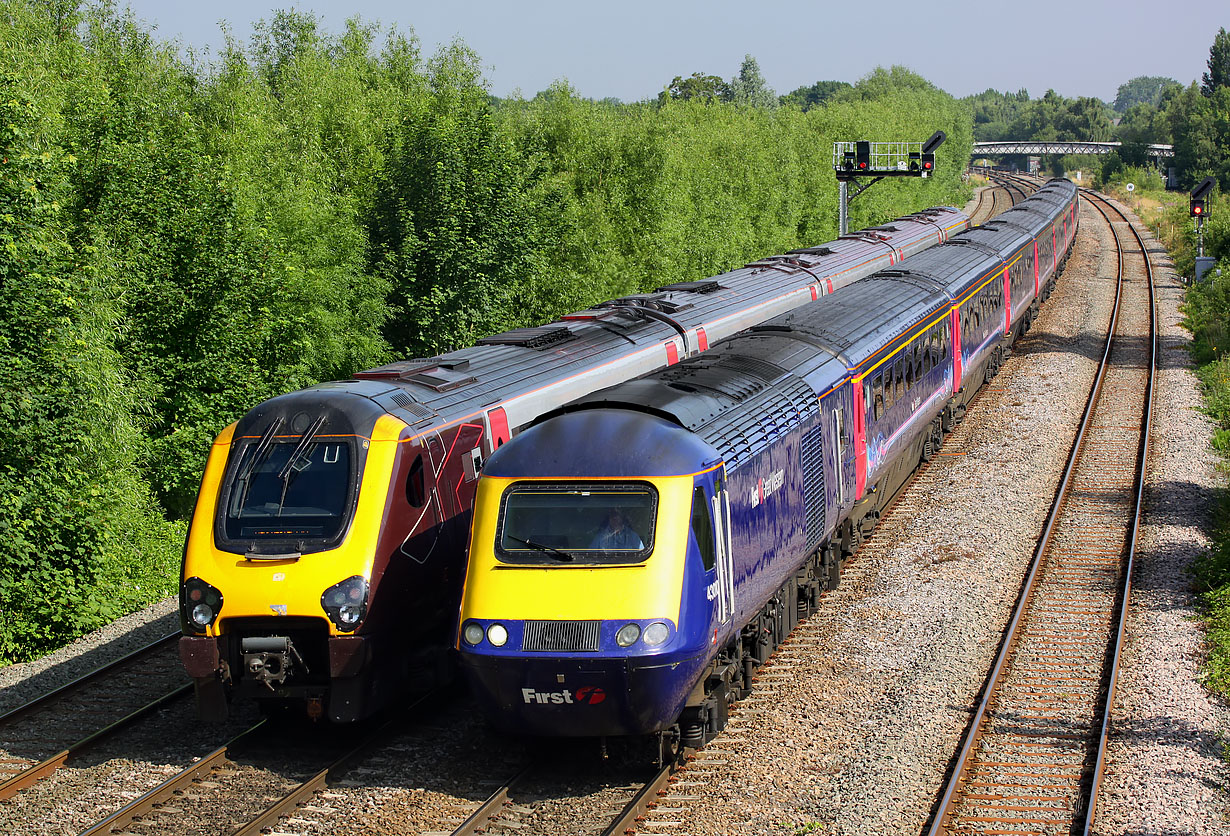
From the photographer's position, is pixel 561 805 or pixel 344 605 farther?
pixel 344 605

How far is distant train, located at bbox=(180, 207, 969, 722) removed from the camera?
35.0ft

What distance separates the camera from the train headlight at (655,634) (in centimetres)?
941

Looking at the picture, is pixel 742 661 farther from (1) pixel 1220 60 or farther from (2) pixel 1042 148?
(2) pixel 1042 148

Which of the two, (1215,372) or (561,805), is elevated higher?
(1215,372)

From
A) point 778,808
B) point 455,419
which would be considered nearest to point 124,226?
point 455,419

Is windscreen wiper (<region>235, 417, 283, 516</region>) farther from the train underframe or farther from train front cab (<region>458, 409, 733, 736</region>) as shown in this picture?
train front cab (<region>458, 409, 733, 736</region>)

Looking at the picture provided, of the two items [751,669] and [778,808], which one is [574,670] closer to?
[778,808]

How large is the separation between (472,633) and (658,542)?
1735 mm

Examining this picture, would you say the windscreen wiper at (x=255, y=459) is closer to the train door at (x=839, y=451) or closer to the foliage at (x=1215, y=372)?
the train door at (x=839, y=451)

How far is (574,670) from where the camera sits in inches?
371

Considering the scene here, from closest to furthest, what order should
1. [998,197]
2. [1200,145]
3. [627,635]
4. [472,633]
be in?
1. [627,635]
2. [472,633]
3. [998,197]
4. [1200,145]

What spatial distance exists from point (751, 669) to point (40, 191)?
11.3 meters

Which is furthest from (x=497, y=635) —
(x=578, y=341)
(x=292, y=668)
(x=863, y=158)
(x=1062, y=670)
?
(x=863, y=158)

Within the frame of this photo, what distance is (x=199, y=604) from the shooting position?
1078 cm
